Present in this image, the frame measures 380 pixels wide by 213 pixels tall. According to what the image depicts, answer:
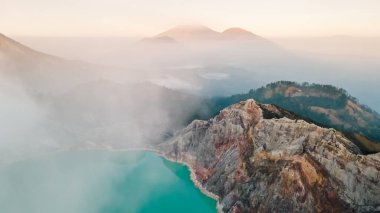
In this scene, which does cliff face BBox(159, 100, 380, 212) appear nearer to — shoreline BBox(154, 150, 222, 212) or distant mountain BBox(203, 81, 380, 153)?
shoreline BBox(154, 150, 222, 212)

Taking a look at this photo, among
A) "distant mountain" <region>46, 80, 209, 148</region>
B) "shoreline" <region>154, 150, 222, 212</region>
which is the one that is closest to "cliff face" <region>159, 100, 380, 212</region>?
"shoreline" <region>154, 150, 222, 212</region>

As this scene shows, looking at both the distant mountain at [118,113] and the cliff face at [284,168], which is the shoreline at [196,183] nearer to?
the cliff face at [284,168]

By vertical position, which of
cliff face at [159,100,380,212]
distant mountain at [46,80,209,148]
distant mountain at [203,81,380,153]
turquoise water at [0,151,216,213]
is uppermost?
cliff face at [159,100,380,212]

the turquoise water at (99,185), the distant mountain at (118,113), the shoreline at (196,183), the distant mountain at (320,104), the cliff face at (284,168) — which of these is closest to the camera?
the cliff face at (284,168)

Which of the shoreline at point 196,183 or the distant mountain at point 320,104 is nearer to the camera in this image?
the shoreline at point 196,183

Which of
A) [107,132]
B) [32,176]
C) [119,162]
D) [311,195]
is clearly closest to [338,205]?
[311,195]

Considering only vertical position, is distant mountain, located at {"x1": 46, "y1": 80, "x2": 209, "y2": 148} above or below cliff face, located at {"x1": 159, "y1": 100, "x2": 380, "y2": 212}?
below

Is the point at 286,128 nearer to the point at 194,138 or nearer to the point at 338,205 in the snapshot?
the point at 338,205

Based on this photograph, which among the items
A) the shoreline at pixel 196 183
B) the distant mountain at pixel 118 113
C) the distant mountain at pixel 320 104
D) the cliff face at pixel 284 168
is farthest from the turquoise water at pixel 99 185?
the distant mountain at pixel 320 104
